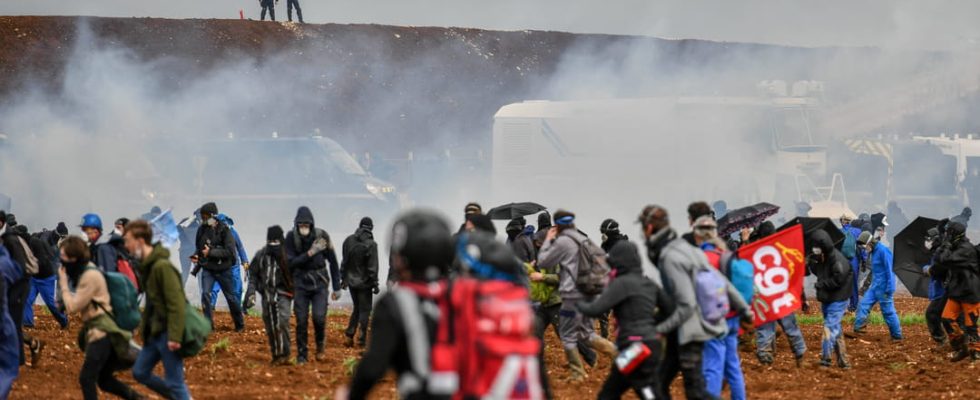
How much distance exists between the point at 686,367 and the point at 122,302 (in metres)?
3.91

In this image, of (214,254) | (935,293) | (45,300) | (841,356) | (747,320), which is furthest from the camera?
(45,300)

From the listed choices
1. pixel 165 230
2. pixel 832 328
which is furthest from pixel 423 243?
pixel 832 328

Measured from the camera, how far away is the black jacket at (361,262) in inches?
583

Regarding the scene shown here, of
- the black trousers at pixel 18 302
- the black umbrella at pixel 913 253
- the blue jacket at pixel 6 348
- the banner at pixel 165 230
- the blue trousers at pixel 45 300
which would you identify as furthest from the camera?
the blue trousers at pixel 45 300

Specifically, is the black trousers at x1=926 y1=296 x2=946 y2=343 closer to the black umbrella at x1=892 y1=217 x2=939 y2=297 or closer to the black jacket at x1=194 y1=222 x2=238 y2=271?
the black umbrella at x1=892 y1=217 x2=939 y2=297

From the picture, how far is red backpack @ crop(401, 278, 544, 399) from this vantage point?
5164 mm

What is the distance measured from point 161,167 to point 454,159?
1159 cm

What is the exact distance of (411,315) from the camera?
518 cm

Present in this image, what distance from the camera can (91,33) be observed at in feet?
169

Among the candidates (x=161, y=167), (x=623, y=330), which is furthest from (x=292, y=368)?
(x=161, y=167)

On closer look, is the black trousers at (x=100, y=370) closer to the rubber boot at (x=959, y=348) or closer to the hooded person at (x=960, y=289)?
the hooded person at (x=960, y=289)

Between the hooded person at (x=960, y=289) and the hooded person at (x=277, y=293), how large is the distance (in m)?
6.82

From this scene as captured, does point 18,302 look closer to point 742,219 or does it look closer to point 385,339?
point 742,219

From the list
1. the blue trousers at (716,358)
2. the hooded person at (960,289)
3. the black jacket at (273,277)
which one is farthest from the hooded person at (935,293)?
the black jacket at (273,277)
